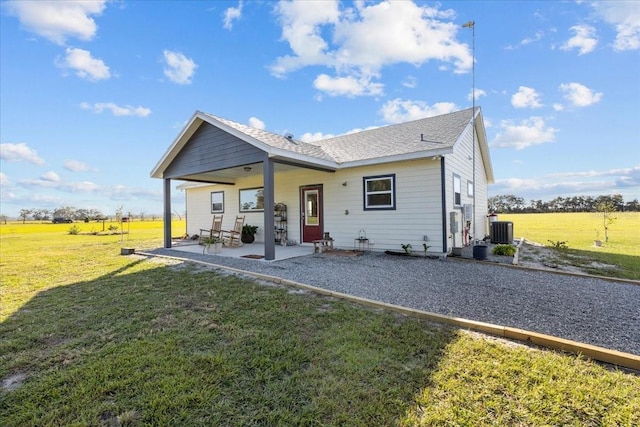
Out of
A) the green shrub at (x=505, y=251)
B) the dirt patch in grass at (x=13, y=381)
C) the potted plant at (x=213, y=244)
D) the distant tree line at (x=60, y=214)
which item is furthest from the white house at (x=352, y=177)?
the distant tree line at (x=60, y=214)

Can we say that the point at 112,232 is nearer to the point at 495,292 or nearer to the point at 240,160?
the point at 240,160

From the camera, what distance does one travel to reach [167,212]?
35.7ft

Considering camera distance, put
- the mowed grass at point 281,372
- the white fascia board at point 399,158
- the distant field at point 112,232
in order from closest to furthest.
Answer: the mowed grass at point 281,372 → the white fascia board at point 399,158 → the distant field at point 112,232

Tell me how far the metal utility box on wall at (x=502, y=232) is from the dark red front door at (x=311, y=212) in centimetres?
680

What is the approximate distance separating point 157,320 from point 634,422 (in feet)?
15.0

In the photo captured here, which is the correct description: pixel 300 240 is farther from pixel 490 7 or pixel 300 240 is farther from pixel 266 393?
pixel 490 7

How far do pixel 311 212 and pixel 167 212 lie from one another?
219 inches

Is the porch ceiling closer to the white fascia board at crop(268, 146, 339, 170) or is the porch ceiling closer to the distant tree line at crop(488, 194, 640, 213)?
the white fascia board at crop(268, 146, 339, 170)

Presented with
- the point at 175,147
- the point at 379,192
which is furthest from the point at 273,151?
the point at 175,147

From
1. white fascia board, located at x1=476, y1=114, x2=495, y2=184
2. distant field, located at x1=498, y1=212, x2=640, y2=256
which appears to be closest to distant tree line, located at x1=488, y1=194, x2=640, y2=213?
distant field, located at x1=498, y1=212, x2=640, y2=256

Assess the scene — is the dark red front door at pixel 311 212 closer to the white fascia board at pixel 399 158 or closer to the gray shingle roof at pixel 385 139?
the gray shingle roof at pixel 385 139

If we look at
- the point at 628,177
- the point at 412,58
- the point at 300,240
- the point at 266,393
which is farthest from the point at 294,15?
the point at 628,177

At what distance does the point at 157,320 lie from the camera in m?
3.68

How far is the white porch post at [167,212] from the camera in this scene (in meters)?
10.8
